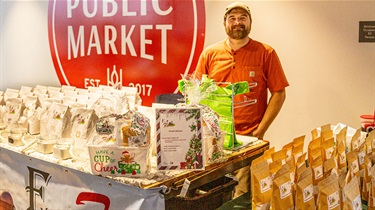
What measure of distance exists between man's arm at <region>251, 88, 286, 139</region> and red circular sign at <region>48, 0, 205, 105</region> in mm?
1218

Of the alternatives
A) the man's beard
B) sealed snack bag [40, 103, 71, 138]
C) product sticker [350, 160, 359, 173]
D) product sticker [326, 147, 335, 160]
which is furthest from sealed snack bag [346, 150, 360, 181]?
the man's beard

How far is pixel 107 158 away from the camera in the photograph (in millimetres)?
1756

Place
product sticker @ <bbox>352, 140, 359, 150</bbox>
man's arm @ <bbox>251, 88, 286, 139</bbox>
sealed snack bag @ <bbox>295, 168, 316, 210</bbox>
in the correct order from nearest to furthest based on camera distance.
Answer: sealed snack bag @ <bbox>295, 168, 316, 210</bbox> → product sticker @ <bbox>352, 140, 359, 150</bbox> → man's arm @ <bbox>251, 88, 286, 139</bbox>

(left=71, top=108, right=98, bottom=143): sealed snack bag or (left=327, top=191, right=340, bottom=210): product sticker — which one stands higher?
(left=71, top=108, right=98, bottom=143): sealed snack bag

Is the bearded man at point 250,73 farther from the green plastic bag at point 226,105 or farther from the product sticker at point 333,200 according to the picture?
the product sticker at point 333,200

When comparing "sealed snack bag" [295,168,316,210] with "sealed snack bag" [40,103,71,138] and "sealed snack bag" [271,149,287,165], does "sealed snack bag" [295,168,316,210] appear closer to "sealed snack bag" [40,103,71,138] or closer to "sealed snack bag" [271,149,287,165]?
"sealed snack bag" [271,149,287,165]

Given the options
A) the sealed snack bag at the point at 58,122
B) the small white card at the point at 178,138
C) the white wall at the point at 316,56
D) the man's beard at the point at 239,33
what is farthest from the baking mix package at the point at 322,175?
the white wall at the point at 316,56

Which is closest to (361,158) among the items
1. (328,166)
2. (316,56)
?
(328,166)

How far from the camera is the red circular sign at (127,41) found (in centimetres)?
428

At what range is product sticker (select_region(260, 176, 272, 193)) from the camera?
5.10 ft

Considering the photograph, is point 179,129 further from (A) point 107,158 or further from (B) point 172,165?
(A) point 107,158

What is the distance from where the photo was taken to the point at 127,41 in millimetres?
4719

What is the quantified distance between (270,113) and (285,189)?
1692mm

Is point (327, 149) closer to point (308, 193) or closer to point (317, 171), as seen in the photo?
point (317, 171)
